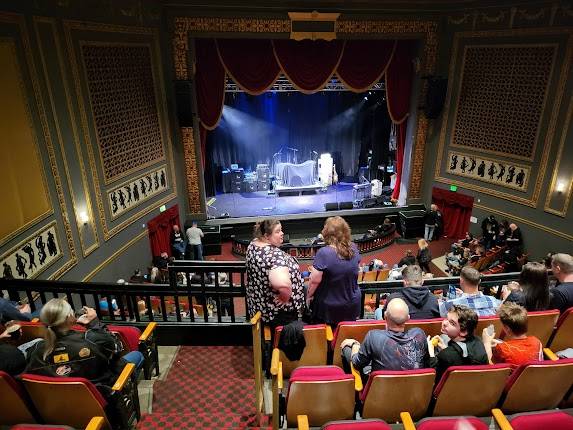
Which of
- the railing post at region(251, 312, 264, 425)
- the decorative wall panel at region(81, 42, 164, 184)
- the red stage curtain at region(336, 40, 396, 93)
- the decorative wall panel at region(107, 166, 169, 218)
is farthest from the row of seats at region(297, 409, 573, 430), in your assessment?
the red stage curtain at region(336, 40, 396, 93)

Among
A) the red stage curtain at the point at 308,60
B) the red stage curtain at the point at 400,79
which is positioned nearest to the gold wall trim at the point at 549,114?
the red stage curtain at the point at 400,79

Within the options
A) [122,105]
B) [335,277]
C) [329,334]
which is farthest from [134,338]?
[122,105]

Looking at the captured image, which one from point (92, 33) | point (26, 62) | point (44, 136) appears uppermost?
point (92, 33)

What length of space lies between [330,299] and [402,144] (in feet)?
30.4

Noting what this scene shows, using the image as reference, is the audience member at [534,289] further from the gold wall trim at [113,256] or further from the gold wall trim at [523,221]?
the gold wall trim at [113,256]

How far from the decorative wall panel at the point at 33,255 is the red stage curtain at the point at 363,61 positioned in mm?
7439

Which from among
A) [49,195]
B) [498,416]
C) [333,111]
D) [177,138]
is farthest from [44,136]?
[333,111]

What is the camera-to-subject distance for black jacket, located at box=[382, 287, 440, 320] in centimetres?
323

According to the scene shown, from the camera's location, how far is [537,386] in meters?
2.58

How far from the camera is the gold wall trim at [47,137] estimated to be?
5352mm

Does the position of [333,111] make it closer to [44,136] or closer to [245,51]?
[245,51]

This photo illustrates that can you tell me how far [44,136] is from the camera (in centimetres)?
583

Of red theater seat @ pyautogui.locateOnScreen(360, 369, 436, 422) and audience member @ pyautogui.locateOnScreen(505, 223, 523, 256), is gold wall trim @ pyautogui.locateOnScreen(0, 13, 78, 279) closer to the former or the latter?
red theater seat @ pyautogui.locateOnScreen(360, 369, 436, 422)

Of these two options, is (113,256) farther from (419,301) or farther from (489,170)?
(489,170)
